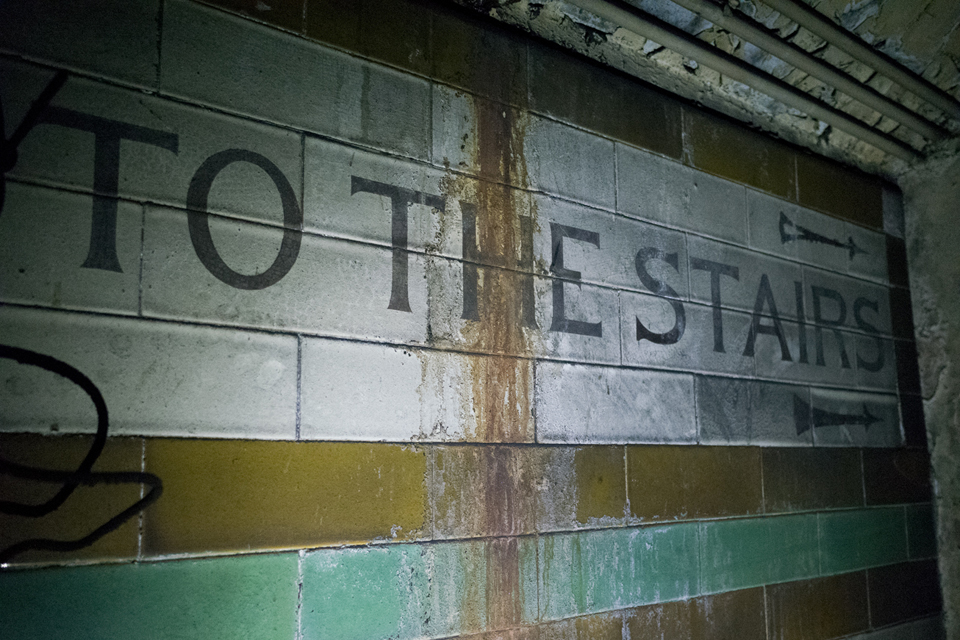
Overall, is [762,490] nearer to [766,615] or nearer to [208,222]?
[766,615]

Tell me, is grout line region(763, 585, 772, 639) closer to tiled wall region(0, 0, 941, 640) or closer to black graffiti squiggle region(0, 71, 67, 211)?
tiled wall region(0, 0, 941, 640)

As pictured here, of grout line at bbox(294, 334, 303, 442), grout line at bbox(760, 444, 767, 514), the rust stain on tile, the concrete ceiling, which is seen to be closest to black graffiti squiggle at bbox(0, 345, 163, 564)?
grout line at bbox(294, 334, 303, 442)

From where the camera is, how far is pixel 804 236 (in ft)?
8.55

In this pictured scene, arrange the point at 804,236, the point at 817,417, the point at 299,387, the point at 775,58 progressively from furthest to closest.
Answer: the point at 804,236 → the point at 817,417 → the point at 775,58 → the point at 299,387

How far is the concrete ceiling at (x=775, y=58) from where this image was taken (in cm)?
204

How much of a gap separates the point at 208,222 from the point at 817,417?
2.26 m

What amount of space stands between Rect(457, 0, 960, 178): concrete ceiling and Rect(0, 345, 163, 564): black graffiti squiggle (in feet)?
4.64

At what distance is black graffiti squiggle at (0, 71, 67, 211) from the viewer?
4.01 ft

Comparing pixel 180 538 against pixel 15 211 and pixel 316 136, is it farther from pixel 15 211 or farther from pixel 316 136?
pixel 316 136

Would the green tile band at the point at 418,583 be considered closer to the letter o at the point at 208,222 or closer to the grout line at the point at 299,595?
the grout line at the point at 299,595

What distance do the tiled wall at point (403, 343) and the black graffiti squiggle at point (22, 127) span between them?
1cm

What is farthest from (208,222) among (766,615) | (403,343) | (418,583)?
(766,615)

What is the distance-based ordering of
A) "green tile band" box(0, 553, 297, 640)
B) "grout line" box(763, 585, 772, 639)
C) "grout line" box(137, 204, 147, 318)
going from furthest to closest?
"grout line" box(763, 585, 772, 639)
"grout line" box(137, 204, 147, 318)
"green tile band" box(0, 553, 297, 640)

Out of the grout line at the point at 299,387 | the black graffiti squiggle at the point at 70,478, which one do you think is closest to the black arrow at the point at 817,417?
the grout line at the point at 299,387
